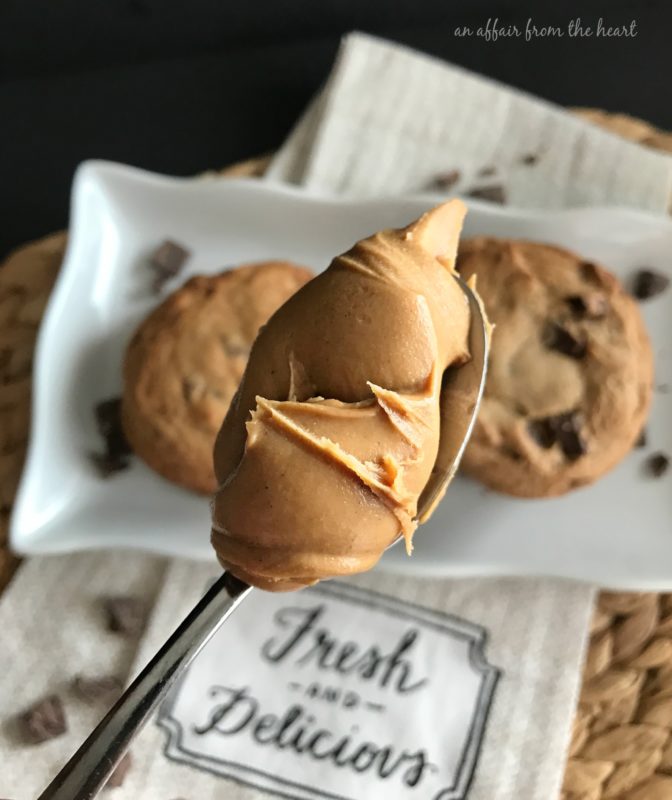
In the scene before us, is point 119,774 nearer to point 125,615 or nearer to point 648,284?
point 125,615

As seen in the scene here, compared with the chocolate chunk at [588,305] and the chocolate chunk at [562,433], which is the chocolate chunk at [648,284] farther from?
the chocolate chunk at [562,433]

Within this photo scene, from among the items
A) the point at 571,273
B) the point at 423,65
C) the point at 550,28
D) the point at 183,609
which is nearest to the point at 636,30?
the point at 550,28

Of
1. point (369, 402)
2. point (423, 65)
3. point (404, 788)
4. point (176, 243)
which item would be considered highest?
point (423, 65)

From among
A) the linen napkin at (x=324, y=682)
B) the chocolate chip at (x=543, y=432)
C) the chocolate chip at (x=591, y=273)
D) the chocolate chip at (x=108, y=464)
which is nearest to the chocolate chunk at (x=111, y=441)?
the chocolate chip at (x=108, y=464)

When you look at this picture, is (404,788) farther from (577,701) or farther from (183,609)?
(183,609)

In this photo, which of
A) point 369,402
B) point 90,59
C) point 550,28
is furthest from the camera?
point 90,59

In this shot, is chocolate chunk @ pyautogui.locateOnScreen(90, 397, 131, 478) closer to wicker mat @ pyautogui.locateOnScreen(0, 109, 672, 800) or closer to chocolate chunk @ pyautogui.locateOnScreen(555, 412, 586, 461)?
→ wicker mat @ pyautogui.locateOnScreen(0, 109, 672, 800)
